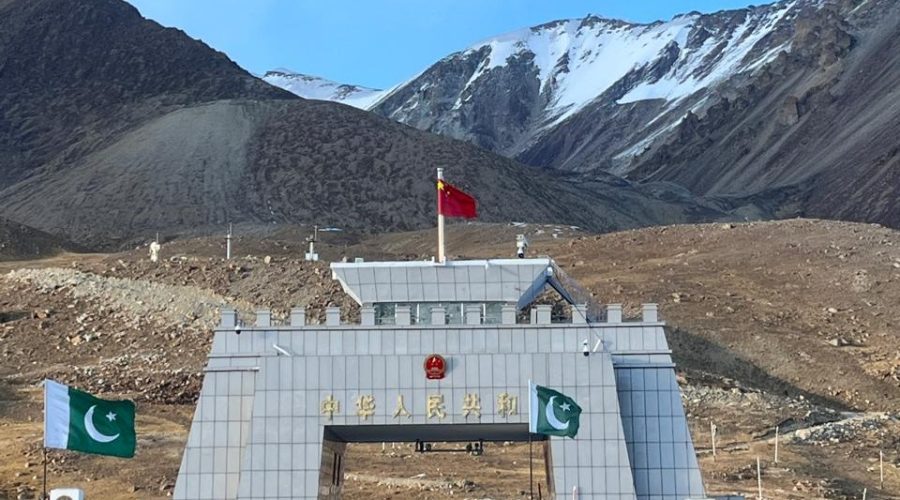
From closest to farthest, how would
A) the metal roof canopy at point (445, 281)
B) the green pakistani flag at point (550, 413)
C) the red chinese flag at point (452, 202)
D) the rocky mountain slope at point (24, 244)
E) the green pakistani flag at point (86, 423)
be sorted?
the green pakistani flag at point (86, 423)
the green pakistani flag at point (550, 413)
the metal roof canopy at point (445, 281)
the red chinese flag at point (452, 202)
the rocky mountain slope at point (24, 244)

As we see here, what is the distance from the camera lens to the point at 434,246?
297ft

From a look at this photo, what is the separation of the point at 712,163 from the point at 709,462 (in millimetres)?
140583

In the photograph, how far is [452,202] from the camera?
82.9ft

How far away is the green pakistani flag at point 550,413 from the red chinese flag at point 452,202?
4211 millimetres

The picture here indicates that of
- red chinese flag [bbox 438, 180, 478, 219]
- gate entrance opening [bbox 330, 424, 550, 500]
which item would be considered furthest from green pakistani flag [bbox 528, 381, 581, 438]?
red chinese flag [bbox 438, 180, 478, 219]

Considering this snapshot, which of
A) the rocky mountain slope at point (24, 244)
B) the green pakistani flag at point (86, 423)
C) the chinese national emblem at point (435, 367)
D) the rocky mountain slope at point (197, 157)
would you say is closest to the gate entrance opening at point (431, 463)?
the chinese national emblem at point (435, 367)

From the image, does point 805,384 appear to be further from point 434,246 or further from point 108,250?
point 108,250

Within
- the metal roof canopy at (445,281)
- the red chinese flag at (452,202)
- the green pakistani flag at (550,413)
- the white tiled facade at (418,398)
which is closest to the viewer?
the green pakistani flag at (550,413)

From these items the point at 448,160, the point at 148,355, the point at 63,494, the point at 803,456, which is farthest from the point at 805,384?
the point at 448,160

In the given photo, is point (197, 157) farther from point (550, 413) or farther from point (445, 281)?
point (550, 413)

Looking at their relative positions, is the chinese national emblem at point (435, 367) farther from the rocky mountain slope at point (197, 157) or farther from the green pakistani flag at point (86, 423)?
the rocky mountain slope at point (197, 157)

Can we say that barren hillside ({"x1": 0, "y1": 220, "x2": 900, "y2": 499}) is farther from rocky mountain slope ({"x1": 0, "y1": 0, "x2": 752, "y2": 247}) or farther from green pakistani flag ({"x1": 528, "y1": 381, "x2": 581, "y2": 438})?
rocky mountain slope ({"x1": 0, "y1": 0, "x2": 752, "y2": 247})

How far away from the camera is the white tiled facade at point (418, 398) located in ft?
74.4

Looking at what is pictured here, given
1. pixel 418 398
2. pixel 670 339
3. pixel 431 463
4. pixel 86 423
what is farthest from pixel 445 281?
pixel 670 339
